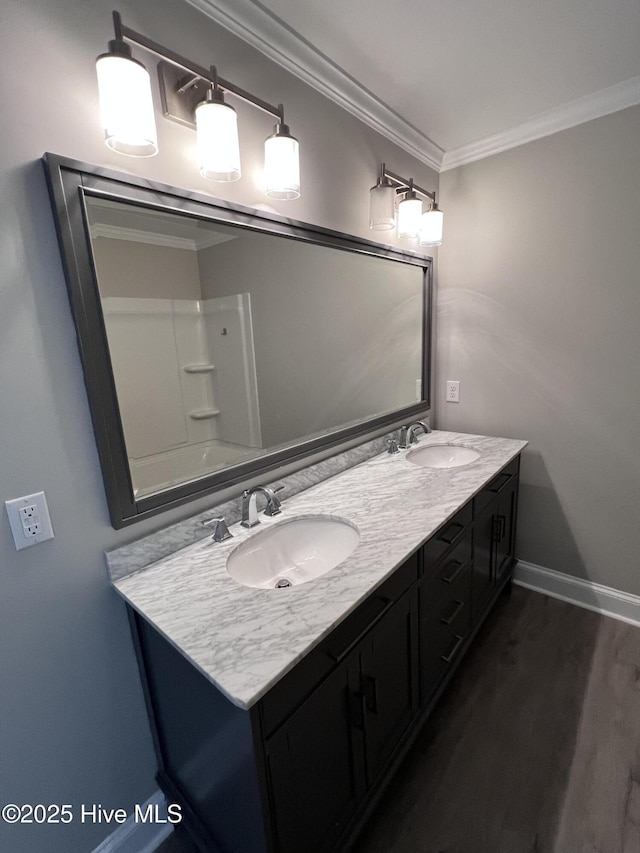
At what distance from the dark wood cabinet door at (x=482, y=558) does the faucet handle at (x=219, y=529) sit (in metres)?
0.97

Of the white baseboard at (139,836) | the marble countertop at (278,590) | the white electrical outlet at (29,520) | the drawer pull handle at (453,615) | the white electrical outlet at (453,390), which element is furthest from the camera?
the white electrical outlet at (453,390)

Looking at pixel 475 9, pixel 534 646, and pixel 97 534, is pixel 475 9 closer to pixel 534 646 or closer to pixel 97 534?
pixel 97 534

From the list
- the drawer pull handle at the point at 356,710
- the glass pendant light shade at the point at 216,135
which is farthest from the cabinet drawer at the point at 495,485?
the glass pendant light shade at the point at 216,135

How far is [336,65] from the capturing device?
1.36m

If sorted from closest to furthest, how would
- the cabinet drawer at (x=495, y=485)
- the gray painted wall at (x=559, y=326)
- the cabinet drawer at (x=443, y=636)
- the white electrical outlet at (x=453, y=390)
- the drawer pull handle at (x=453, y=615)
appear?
the cabinet drawer at (x=443, y=636)
the drawer pull handle at (x=453, y=615)
the cabinet drawer at (x=495, y=485)
the gray painted wall at (x=559, y=326)
the white electrical outlet at (x=453, y=390)

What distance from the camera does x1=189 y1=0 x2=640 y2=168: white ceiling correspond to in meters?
1.16

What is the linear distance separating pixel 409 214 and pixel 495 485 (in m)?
1.27

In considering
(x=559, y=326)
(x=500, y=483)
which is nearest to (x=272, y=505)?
(x=500, y=483)

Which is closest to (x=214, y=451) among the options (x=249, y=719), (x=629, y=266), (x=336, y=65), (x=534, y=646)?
(x=249, y=719)

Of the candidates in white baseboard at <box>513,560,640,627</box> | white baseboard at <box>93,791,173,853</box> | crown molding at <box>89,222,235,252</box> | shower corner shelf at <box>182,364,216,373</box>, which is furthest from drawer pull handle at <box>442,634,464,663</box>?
crown molding at <box>89,222,235,252</box>

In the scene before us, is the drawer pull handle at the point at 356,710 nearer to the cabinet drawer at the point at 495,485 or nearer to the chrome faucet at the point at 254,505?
the chrome faucet at the point at 254,505

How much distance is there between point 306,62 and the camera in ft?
4.28

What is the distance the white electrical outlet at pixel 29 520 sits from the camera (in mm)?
859

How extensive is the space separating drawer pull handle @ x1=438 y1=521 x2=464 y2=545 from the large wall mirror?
0.57 m
